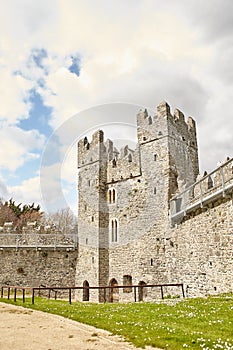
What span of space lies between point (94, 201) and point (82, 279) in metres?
5.52

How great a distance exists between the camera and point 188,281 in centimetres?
1633

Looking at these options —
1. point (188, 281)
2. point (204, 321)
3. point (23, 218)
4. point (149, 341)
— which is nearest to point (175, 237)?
point (188, 281)

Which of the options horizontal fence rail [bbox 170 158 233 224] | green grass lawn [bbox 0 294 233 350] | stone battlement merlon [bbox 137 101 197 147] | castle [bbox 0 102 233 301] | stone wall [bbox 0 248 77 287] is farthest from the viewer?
stone wall [bbox 0 248 77 287]

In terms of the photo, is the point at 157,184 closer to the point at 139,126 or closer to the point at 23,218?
the point at 139,126

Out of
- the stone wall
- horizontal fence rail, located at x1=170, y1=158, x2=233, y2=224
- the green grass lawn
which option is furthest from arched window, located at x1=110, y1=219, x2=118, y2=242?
the green grass lawn

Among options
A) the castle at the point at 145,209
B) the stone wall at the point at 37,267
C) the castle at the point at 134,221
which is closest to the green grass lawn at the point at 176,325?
the castle at the point at 145,209

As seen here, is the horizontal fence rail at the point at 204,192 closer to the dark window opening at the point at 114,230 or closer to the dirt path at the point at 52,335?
the dark window opening at the point at 114,230

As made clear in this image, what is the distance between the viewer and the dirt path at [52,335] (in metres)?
6.23

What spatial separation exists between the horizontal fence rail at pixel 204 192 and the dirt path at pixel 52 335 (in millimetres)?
6783

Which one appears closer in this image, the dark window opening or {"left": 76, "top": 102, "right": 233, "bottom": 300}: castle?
{"left": 76, "top": 102, "right": 233, "bottom": 300}: castle

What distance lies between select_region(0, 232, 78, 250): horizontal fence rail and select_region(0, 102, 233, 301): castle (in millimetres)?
174

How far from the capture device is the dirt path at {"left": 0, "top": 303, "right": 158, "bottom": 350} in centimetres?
623

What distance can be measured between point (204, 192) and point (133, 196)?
341 inches

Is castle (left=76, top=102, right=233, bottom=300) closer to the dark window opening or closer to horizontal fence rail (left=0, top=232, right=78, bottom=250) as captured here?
the dark window opening
